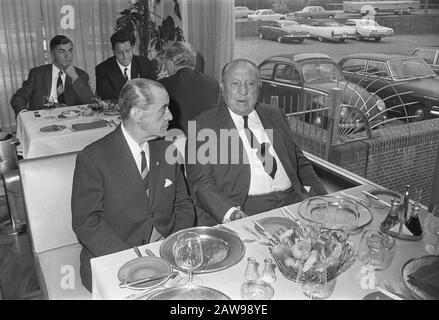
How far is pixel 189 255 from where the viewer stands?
1.32 metres

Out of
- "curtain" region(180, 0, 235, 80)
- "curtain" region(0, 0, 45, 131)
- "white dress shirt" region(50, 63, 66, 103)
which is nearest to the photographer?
"white dress shirt" region(50, 63, 66, 103)

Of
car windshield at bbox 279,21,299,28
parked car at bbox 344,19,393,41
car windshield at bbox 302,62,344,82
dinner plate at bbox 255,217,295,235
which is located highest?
car windshield at bbox 279,21,299,28

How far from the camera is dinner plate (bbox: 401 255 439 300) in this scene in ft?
4.12

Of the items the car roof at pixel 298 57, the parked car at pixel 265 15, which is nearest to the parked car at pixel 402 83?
the car roof at pixel 298 57

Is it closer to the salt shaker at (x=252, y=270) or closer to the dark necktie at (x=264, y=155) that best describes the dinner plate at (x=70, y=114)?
the dark necktie at (x=264, y=155)

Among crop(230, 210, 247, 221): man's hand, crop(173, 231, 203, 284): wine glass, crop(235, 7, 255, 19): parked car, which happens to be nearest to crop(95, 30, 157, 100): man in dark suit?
crop(235, 7, 255, 19): parked car

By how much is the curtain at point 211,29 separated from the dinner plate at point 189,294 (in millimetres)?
4824

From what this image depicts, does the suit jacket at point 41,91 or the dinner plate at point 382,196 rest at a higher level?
the suit jacket at point 41,91

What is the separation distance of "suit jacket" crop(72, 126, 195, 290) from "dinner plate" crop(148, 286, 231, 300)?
555 mm

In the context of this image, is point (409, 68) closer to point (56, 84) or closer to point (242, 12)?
point (242, 12)

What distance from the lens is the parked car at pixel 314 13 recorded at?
4.08 meters

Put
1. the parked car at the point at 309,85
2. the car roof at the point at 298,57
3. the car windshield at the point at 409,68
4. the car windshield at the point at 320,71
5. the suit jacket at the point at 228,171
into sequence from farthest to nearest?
the car roof at the point at 298,57, the car windshield at the point at 320,71, the parked car at the point at 309,85, the car windshield at the point at 409,68, the suit jacket at the point at 228,171

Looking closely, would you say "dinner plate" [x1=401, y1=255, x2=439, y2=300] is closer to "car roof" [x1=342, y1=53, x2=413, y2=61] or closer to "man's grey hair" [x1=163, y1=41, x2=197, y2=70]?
"man's grey hair" [x1=163, y1=41, x2=197, y2=70]

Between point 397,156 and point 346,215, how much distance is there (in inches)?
85.4
